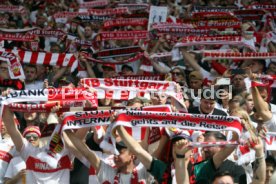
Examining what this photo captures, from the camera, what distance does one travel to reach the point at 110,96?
27.5 ft

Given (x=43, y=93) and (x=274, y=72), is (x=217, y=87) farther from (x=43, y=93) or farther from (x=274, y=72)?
(x=43, y=93)

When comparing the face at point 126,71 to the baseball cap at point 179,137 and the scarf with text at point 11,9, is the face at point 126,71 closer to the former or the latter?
the baseball cap at point 179,137

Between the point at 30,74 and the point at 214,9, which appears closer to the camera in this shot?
the point at 30,74

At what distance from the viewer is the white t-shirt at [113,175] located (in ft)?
22.3

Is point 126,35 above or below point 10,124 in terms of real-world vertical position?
below

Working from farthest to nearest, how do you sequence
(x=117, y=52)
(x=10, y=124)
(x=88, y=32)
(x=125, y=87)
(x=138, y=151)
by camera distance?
(x=88, y=32)
(x=117, y=52)
(x=125, y=87)
(x=10, y=124)
(x=138, y=151)

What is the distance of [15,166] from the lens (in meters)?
7.60

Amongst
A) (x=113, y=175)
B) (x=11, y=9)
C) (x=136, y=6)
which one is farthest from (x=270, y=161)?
(x=11, y=9)

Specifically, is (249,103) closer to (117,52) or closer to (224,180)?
(224,180)

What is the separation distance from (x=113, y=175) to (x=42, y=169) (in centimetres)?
73

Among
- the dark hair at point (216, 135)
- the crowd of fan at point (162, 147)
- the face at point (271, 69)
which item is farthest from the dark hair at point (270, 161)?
the face at point (271, 69)

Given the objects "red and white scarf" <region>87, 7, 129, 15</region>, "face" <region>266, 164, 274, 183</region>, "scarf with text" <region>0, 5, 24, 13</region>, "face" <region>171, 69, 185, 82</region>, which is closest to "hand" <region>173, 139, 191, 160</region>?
"face" <region>266, 164, 274, 183</region>

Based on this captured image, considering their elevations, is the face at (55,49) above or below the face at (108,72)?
above

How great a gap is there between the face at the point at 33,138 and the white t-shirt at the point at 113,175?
2.79 ft
